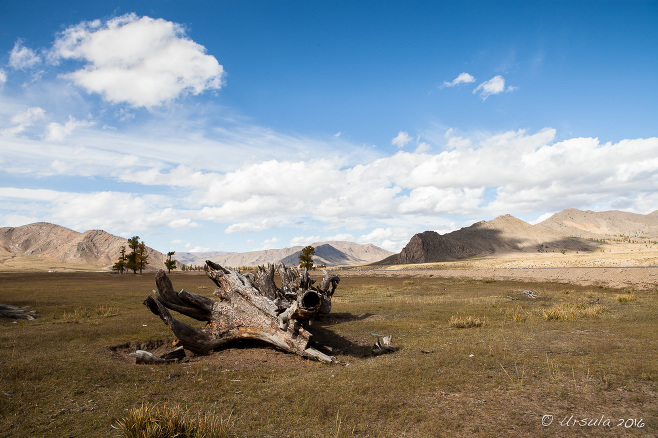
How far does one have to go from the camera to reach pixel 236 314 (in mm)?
10461

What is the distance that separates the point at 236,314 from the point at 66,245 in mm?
212120

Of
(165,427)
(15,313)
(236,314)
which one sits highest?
(236,314)

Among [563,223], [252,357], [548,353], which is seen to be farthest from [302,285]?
[563,223]

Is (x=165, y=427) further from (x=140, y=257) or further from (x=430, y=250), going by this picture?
(x=430, y=250)

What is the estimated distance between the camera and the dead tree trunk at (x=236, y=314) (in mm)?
9258

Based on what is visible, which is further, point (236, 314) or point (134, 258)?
point (134, 258)

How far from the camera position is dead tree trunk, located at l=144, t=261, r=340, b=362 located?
30.4ft

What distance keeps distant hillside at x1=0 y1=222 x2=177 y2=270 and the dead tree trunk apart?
168951 mm

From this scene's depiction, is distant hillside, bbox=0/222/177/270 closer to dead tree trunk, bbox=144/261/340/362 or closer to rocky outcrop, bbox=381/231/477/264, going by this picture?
rocky outcrop, bbox=381/231/477/264

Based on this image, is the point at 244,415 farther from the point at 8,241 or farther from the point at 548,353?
the point at 8,241

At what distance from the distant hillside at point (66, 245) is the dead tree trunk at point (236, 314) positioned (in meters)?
169

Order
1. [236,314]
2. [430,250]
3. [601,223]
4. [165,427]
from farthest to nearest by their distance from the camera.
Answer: [601,223], [430,250], [236,314], [165,427]

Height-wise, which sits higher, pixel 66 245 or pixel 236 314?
pixel 66 245

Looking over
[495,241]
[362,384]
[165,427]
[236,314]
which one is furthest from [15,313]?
[495,241]
